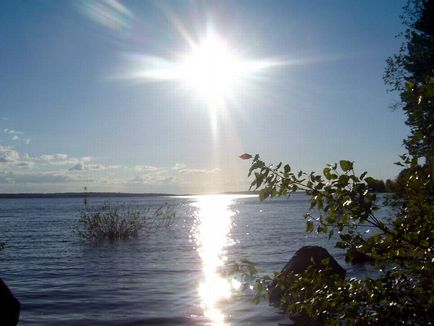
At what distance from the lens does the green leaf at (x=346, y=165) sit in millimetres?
3623

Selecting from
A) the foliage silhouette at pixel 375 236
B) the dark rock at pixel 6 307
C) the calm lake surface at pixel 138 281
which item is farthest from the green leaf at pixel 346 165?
the dark rock at pixel 6 307

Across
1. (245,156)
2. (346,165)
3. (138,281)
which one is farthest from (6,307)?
(138,281)

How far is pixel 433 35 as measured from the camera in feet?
75.8

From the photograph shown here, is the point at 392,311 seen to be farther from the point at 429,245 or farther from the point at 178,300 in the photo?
the point at 178,300

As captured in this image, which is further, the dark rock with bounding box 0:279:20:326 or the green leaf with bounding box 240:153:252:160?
the dark rock with bounding box 0:279:20:326

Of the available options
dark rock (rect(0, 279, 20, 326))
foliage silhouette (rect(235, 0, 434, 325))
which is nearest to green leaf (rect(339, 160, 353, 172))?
foliage silhouette (rect(235, 0, 434, 325))

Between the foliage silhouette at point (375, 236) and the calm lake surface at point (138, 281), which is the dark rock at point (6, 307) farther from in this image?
the foliage silhouette at point (375, 236)

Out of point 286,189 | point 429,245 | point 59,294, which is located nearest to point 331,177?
point 286,189

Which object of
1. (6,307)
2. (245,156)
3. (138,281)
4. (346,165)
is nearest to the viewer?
(346,165)

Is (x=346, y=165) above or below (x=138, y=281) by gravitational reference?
above

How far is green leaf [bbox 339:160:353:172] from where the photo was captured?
11.9 ft

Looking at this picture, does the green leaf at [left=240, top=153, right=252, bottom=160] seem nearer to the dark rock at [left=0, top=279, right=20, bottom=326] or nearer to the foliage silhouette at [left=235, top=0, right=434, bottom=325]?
the foliage silhouette at [left=235, top=0, right=434, bottom=325]

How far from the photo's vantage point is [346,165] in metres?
3.63

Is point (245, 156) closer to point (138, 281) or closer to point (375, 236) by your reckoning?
point (375, 236)
